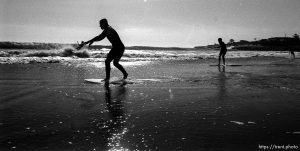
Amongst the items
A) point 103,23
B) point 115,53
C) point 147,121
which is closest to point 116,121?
point 147,121

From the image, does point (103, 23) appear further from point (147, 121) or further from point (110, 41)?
point (147, 121)

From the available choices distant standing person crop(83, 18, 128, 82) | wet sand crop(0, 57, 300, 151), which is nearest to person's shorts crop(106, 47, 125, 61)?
distant standing person crop(83, 18, 128, 82)

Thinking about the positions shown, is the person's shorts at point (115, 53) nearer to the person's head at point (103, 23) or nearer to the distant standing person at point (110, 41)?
the distant standing person at point (110, 41)

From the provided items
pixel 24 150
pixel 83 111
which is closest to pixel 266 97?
pixel 83 111

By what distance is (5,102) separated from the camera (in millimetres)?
5551

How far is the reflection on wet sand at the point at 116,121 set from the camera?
3.20 metres

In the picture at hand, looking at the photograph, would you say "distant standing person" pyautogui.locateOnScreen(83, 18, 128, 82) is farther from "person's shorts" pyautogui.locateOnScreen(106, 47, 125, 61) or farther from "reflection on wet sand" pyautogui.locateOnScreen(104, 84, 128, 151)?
"reflection on wet sand" pyautogui.locateOnScreen(104, 84, 128, 151)

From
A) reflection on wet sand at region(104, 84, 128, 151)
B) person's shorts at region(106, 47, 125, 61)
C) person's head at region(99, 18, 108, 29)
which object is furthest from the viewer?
person's shorts at region(106, 47, 125, 61)

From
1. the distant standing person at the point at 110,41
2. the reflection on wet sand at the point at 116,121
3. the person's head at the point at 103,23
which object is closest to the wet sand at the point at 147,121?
the reflection on wet sand at the point at 116,121

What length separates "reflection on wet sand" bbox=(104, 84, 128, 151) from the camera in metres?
3.20

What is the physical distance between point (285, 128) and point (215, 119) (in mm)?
887

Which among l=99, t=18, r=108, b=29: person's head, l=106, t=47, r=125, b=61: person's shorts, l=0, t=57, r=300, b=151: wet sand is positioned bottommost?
l=0, t=57, r=300, b=151: wet sand

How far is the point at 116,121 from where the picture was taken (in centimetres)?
416

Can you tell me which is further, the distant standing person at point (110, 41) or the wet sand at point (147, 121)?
the distant standing person at point (110, 41)
